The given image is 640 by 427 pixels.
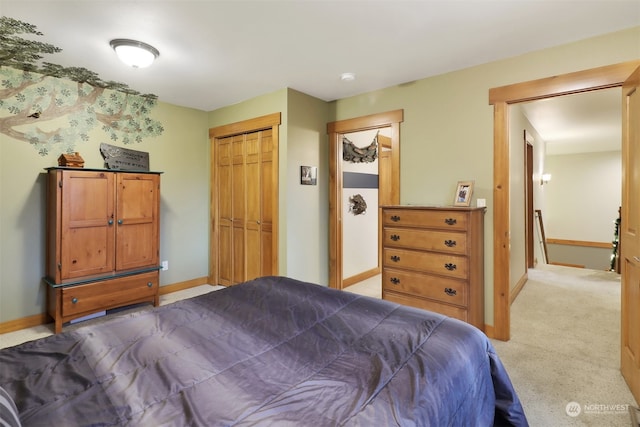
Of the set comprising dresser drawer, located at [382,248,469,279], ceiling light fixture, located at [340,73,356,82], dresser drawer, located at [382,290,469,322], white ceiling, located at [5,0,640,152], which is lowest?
dresser drawer, located at [382,290,469,322]

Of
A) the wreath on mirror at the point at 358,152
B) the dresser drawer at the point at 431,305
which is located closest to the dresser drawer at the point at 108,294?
the dresser drawer at the point at 431,305

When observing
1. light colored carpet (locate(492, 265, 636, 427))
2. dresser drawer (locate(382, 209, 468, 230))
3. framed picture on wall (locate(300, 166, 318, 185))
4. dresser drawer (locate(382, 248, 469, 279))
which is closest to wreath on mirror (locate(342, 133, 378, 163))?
framed picture on wall (locate(300, 166, 318, 185))

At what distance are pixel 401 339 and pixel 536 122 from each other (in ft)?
17.0

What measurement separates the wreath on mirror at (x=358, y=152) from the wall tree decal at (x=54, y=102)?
252 cm

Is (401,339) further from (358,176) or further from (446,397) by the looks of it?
(358,176)

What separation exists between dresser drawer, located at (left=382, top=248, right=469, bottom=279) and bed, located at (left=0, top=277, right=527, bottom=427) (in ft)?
4.05

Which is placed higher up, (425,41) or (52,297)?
(425,41)

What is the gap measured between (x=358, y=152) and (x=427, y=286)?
7.81 ft

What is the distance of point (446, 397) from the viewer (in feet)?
3.40

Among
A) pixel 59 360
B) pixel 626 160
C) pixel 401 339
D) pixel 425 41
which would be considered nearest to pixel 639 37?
pixel 626 160

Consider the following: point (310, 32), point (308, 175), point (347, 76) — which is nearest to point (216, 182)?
point (308, 175)

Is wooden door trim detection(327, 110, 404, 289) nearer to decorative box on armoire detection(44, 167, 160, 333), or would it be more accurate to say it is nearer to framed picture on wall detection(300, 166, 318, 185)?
framed picture on wall detection(300, 166, 318, 185)

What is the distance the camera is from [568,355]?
8.07ft

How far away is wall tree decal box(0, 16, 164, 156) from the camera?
8.98 ft
